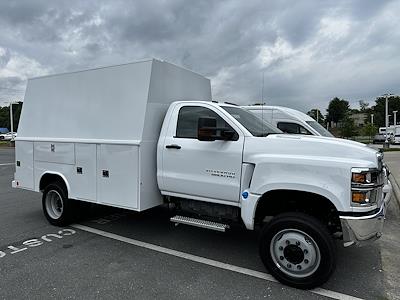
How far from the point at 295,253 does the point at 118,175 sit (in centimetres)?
279

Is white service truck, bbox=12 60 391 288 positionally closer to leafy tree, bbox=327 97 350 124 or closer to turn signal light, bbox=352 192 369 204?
turn signal light, bbox=352 192 369 204

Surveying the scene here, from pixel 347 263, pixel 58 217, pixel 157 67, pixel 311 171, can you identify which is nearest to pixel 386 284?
pixel 347 263

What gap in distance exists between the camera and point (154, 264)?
181 inches

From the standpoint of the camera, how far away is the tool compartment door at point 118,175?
5.13m

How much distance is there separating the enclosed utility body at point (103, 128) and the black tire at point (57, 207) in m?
0.22

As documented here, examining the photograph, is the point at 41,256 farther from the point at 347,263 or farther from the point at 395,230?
the point at 395,230

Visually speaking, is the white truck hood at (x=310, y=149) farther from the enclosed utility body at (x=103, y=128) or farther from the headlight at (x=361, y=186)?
the enclosed utility body at (x=103, y=128)

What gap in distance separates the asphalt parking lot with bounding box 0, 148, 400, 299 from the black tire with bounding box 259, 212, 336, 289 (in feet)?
0.48

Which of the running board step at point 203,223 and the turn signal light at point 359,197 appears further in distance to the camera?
the running board step at point 203,223

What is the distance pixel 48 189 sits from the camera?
6.43 meters

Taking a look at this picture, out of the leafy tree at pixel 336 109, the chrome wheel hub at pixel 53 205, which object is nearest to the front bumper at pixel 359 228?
the chrome wheel hub at pixel 53 205

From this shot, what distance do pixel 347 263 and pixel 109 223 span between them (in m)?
4.11

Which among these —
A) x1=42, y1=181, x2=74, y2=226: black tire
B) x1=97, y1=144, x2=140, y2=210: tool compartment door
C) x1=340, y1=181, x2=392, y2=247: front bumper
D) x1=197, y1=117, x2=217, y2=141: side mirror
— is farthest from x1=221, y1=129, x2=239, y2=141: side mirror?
x1=42, y1=181, x2=74, y2=226: black tire

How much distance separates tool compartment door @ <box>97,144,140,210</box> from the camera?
5133mm
